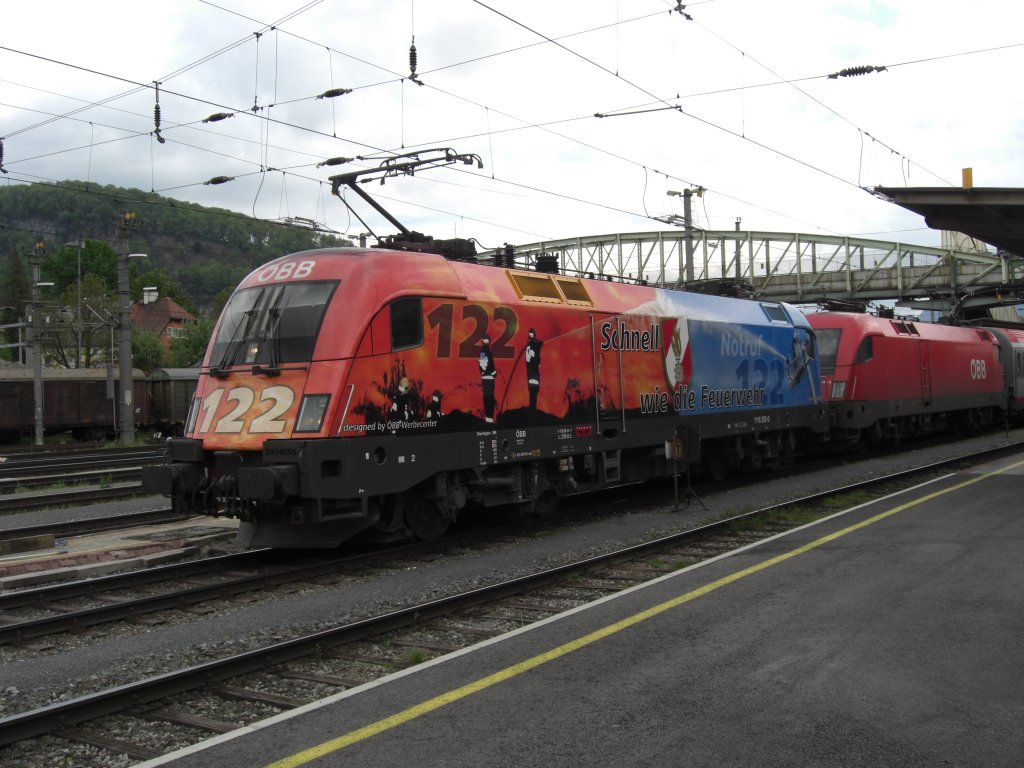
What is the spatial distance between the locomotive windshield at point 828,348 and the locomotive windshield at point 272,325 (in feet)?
51.1

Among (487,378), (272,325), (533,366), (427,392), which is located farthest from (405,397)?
(533,366)

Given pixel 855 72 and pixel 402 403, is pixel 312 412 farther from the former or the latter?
pixel 855 72

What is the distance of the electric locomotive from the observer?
9.84 metres

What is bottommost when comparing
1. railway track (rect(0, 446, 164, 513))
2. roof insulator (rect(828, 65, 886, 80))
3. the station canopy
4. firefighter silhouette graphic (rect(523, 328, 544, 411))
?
railway track (rect(0, 446, 164, 513))

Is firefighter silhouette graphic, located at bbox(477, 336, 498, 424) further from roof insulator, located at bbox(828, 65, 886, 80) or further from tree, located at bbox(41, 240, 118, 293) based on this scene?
tree, located at bbox(41, 240, 118, 293)

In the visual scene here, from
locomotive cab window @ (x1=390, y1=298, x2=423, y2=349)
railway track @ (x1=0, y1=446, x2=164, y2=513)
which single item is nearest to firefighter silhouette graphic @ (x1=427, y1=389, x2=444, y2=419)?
locomotive cab window @ (x1=390, y1=298, x2=423, y2=349)

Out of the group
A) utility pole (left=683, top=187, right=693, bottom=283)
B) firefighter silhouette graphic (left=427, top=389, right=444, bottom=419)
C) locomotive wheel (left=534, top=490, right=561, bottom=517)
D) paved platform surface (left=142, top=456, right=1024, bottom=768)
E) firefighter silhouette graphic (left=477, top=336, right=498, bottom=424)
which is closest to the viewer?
paved platform surface (left=142, top=456, right=1024, bottom=768)

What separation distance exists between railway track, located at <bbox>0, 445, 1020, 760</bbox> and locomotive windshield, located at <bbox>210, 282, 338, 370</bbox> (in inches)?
144

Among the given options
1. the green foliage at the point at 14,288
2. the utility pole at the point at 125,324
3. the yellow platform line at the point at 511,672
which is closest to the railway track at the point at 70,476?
the utility pole at the point at 125,324

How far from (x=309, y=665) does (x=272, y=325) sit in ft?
16.4

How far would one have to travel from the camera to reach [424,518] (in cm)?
1149

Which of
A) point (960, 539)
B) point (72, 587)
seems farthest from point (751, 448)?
point (72, 587)

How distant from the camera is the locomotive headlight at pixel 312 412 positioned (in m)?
9.69

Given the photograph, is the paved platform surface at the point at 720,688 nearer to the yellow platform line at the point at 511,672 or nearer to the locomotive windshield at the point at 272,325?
the yellow platform line at the point at 511,672
